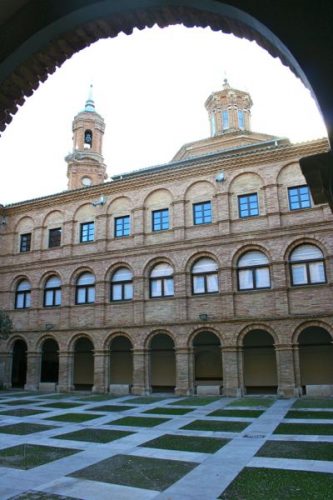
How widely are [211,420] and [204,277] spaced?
1028 cm

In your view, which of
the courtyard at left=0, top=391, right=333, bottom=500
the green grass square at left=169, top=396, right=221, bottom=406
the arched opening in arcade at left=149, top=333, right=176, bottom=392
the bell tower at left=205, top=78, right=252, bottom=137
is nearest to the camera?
the courtyard at left=0, top=391, right=333, bottom=500

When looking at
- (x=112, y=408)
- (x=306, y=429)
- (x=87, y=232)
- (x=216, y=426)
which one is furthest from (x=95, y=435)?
(x=87, y=232)

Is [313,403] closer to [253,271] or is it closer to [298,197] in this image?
[253,271]

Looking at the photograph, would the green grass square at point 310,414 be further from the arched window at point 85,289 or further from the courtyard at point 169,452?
the arched window at point 85,289

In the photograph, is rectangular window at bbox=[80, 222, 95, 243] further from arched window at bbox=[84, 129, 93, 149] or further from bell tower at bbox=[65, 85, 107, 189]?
arched window at bbox=[84, 129, 93, 149]

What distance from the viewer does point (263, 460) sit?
29.9 feet

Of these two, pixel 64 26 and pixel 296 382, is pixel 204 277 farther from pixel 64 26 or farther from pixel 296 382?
pixel 64 26

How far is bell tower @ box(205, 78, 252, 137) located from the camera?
37.0 meters

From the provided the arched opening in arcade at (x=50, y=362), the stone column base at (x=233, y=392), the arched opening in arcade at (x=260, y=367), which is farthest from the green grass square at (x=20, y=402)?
the arched opening in arcade at (x=260, y=367)

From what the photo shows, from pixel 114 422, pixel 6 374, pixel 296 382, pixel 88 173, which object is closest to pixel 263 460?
pixel 114 422

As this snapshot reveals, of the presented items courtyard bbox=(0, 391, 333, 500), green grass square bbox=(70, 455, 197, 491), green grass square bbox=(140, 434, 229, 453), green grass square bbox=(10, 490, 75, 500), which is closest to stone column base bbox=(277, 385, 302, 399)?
courtyard bbox=(0, 391, 333, 500)

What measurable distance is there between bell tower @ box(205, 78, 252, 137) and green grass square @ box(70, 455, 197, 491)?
31404mm

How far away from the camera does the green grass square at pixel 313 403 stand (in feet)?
57.9

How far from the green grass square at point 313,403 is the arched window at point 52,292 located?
1594 cm
